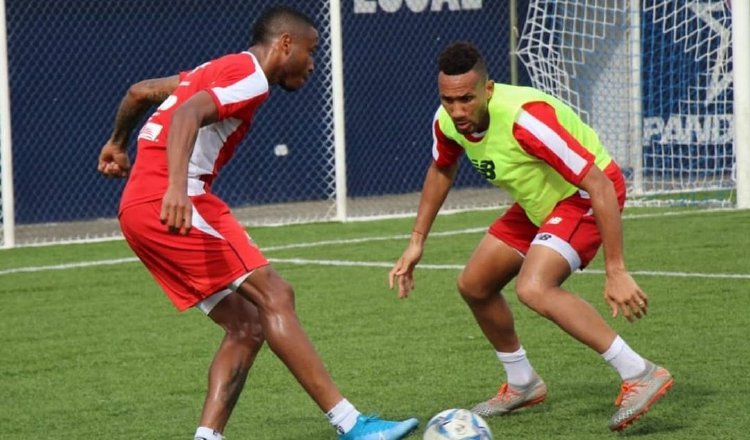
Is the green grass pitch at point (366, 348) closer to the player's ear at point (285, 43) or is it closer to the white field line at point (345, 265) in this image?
the white field line at point (345, 265)

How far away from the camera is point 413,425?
5965 mm

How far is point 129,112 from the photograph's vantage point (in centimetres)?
627

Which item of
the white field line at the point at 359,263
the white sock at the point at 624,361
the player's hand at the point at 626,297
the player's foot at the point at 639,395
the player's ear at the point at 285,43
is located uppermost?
the player's ear at the point at 285,43

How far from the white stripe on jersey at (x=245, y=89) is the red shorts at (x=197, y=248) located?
1.58 ft

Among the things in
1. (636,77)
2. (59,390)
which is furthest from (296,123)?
(59,390)

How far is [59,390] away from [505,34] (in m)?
11.9

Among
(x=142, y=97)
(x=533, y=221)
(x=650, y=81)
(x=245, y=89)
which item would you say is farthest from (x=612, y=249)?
(x=650, y=81)

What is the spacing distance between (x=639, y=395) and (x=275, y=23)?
2.06m

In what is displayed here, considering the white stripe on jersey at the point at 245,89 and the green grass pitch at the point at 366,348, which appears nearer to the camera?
the white stripe on jersey at the point at 245,89

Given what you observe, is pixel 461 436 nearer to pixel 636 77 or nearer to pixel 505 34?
pixel 636 77

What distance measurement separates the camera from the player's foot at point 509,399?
6828 millimetres

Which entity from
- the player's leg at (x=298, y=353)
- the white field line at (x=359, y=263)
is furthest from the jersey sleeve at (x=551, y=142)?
the white field line at (x=359, y=263)

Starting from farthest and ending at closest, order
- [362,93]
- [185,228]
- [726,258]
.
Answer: [362,93] → [726,258] → [185,228]

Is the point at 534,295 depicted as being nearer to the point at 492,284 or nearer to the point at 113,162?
the point at 492,284
